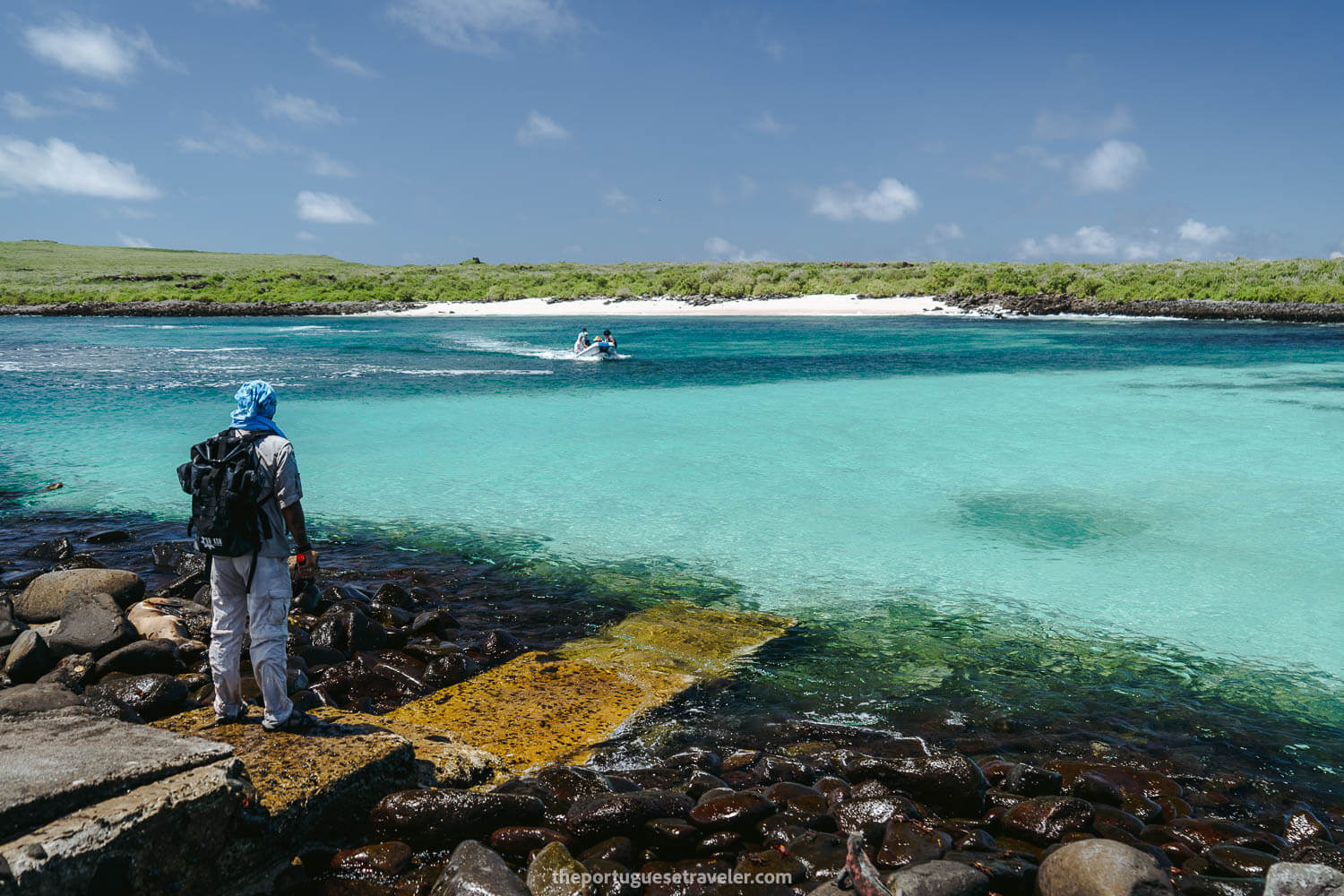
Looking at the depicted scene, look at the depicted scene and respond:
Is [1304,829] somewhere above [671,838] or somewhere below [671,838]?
below

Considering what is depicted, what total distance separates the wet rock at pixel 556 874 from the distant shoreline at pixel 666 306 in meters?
56.5

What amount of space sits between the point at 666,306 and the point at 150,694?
64.5 metres

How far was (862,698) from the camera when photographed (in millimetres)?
5961

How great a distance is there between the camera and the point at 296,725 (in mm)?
4387

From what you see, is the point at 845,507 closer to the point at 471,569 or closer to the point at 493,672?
the point at 471,569

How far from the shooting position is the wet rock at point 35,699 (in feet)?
14.8

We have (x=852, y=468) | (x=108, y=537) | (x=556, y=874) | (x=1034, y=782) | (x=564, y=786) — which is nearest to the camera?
(x=556, y=874)

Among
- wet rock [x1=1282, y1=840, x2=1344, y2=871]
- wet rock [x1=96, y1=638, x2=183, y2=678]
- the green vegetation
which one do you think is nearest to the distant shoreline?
the green vegetation

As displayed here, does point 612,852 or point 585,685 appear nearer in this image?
point 612,852

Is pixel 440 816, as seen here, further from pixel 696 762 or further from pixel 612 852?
pixel 696 762

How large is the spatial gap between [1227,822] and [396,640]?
5.46 metres

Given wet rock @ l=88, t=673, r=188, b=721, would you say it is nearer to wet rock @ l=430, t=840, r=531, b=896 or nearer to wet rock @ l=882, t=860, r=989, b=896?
wet rock @ l=430, t=840, r=531, b=896

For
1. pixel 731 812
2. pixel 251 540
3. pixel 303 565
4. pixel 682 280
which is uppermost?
pixel 682 280

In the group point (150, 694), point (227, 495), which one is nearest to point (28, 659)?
point (150, 694)
